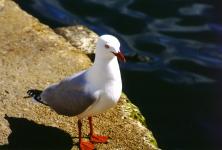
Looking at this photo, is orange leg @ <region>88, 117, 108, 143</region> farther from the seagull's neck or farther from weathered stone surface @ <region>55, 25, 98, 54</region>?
weathered stone surface @ <region>55, 25, 98, 54</region>

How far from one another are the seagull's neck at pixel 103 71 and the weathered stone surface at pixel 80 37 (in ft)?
8.29

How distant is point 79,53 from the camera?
757 centimetres

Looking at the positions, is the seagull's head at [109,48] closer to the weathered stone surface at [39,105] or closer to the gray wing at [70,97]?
the gray wing at [70,97]

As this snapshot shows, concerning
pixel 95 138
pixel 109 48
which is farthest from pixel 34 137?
pixel 109 48

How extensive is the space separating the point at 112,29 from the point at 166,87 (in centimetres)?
200

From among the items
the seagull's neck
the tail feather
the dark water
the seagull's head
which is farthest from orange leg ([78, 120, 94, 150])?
the dark water

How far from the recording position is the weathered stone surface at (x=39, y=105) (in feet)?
19.3

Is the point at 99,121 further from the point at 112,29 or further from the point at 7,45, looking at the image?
the point at 112,29

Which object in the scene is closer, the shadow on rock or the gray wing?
the gray wing

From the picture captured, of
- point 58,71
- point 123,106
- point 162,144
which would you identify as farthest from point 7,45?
point 162,144

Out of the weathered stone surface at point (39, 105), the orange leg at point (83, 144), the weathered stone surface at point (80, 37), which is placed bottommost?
the orange leg at point (83, 144)

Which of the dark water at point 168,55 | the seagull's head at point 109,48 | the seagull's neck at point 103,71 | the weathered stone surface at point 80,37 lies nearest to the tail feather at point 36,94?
the seagull's neck at point 103,71

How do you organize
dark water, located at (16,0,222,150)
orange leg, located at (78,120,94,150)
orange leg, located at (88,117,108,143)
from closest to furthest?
orange leg, located at (78,120,94,150), orange leg, located at (88,117,108,143), dark water, located at (16,0,222,150)

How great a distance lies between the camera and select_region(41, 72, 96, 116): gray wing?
5.34 meters
